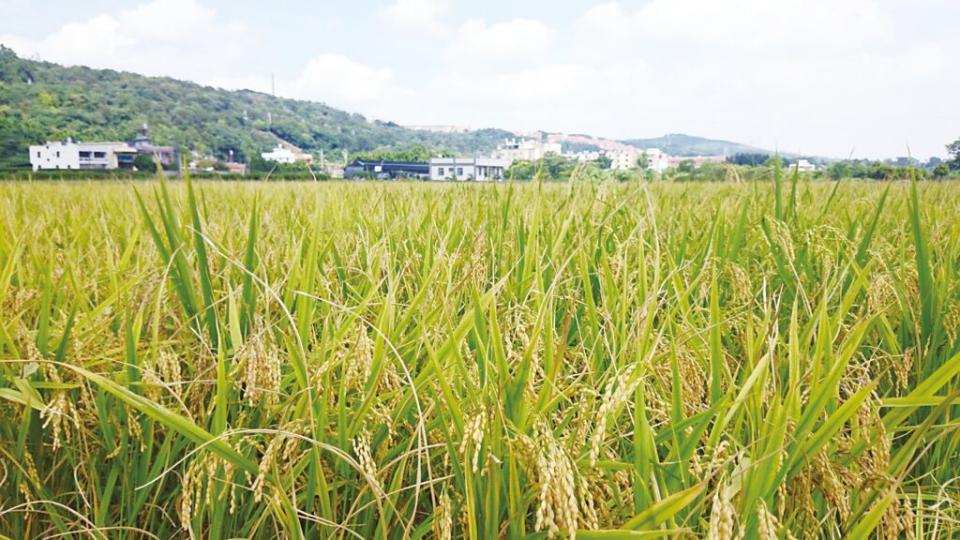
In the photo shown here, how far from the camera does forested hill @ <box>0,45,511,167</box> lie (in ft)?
160

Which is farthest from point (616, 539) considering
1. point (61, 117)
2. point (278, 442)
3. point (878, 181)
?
point (61, 117)

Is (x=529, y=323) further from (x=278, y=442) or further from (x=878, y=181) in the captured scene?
(x=878, y=181)

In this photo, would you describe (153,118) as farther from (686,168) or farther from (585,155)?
(585,155)

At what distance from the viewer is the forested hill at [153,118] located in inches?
1918

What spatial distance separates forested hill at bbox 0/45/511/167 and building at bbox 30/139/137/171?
2551mm

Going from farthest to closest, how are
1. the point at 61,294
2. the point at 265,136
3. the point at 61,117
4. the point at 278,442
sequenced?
→ the point at 265,136, the point at 61,117, the point at 61,294, the point at 278,442

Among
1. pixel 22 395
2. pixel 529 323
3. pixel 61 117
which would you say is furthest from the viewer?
pixel 61 117

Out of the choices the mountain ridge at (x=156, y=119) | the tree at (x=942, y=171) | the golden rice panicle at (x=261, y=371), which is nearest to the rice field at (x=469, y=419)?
the golden rice panicle at (x=261, y=371)

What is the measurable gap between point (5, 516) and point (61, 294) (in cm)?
49

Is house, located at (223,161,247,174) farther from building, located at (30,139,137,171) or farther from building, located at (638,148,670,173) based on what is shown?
building, located at (638,148,670,173)

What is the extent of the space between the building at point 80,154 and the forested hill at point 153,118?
8.37ft

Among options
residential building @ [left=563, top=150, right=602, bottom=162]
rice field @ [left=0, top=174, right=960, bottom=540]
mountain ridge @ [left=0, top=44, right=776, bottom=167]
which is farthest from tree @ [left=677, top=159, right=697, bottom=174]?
mountain ridge @ [left=0, top=44, right=776, bottom=167]

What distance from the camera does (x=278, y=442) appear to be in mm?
690

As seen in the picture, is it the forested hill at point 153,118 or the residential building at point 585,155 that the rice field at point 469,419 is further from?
the forested hill at point 153,118
